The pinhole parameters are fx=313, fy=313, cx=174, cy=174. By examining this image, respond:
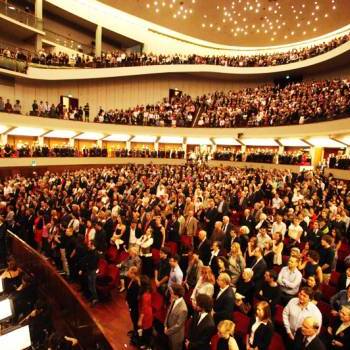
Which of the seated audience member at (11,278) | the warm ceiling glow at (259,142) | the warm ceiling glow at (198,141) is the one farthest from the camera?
the warm ceiling glow at (198,141)

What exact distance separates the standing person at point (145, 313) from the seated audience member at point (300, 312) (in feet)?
5.25

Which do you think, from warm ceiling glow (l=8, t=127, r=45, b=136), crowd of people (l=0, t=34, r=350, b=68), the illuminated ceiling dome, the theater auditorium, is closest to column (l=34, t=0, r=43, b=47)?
the theater auditorium

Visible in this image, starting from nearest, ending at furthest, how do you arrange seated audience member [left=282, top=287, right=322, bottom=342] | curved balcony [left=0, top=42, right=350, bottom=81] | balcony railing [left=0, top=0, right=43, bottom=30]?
seated audience member [left=282, top=287, right=322, bottom=342] → balcony railing [left=0, top=0, right=43, bottom=30] → curved balcony [left=0, top=42, right=350, bottom=81]

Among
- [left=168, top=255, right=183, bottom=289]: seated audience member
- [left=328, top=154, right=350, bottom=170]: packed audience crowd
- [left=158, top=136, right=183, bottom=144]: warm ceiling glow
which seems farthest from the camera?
[left=158, top=136, right=183, bottom=144]: warm ceiling glow

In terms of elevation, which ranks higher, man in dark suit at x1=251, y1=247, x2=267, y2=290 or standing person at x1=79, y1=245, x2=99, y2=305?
man in dark suit at x1=251, y1=247, x2=267, y2=290

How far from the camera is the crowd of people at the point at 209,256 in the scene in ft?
10.9

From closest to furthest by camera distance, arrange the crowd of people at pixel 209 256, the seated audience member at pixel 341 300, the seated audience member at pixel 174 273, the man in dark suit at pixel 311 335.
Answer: the man in dark suit at pixel 311 335 < the crowd of people at pixel 209 256 < the seated audience member at pixel 341 300 < the seated audience member at pixel 174 273

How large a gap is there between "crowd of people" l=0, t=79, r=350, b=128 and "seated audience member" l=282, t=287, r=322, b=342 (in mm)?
11460

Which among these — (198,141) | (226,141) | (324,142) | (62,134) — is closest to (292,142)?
(324,142)

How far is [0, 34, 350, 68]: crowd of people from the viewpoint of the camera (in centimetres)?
1809

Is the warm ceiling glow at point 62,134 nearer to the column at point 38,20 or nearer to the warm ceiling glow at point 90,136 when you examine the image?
the warm ceiling glow at point 90,136

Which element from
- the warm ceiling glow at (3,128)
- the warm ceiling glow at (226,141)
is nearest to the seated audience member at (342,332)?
the warm ceiling glow at (3,128)

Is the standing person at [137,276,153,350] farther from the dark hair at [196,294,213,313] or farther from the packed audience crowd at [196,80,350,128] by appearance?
the packed audience crowd at [196,80,350,128]

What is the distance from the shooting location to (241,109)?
66.0ft
